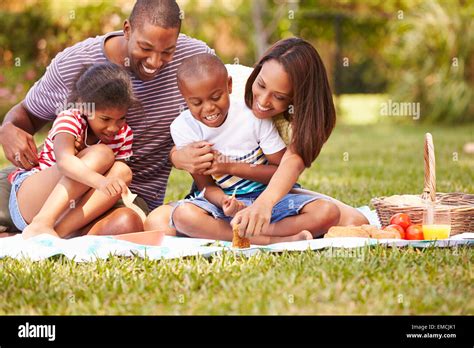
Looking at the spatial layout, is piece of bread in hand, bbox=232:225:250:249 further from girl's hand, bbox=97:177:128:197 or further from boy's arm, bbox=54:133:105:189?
boy's arm, bbox=54:133:105:189

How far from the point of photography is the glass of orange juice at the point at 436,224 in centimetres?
405

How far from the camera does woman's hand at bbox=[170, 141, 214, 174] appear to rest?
13.4ft

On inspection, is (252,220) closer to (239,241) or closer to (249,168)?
(239,241)

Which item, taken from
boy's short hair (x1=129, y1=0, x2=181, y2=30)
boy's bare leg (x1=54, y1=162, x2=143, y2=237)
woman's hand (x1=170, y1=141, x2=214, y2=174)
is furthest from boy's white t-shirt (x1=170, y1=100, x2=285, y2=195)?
boy's short hair (x1=129, y1=0, x2=181, y2=30)

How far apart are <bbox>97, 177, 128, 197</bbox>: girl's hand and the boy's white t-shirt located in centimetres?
40

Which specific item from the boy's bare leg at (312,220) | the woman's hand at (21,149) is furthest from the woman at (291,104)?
the woman's hand at (21,149)

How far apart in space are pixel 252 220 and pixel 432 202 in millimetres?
1171

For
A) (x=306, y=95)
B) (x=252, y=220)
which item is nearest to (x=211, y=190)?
(x=252, y=220)

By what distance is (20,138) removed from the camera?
4516 mm

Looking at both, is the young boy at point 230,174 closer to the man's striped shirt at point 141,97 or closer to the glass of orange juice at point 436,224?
the man's striped shirt at point 141,97

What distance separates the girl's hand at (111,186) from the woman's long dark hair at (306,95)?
90 centimetres
